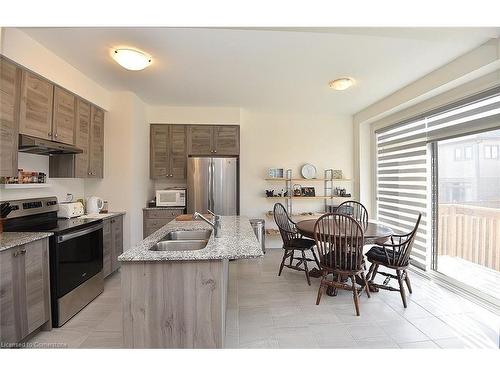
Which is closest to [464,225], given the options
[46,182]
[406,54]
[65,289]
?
[406,54]

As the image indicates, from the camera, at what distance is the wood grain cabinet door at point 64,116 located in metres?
2.51

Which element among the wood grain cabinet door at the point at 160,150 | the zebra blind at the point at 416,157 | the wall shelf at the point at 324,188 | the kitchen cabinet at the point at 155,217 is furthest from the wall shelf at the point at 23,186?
the zebra blind at the point at 416,157

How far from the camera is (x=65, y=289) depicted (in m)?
2.12

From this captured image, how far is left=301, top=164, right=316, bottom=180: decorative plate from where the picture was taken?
4555 millimetres

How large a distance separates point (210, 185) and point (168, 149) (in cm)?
103

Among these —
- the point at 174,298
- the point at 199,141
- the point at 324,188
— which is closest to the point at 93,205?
the point at 199,141

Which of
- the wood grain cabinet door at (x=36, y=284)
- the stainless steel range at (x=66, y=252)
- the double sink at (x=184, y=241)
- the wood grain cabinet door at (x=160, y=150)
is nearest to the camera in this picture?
the wood grain cabinet door at (x=36, y=284)

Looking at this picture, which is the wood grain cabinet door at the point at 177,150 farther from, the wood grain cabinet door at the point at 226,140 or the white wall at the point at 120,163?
the white wall at the point at 120,163

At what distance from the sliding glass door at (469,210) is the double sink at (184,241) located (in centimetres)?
304

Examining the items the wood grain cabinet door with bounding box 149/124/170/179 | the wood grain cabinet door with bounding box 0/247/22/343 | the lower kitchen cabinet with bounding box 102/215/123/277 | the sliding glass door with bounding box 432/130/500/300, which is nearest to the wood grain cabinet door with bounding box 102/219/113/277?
the lower kitchen cabinet with bounding box 102/215/123/277

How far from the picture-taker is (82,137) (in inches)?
116

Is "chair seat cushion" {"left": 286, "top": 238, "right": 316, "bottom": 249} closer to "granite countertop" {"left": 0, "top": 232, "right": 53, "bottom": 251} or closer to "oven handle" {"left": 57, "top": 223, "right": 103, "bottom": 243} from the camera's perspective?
"oven handle" {"left": 57, "top": 223, "right": 103, "bottom": 243}

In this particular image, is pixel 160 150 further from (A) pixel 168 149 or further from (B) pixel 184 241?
(B) pixel 184 241
